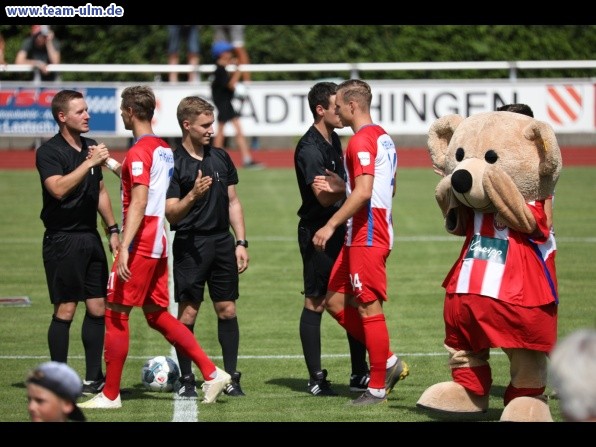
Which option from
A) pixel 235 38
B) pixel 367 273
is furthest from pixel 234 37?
pixel 367 273

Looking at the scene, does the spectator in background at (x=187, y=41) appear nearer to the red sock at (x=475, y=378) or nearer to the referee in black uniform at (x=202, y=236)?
the referee in black uniform at (x=202, y=236)

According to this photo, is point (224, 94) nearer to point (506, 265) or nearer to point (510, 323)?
point (506, 265)

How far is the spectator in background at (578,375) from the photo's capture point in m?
3.76

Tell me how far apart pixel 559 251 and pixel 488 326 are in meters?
7.64

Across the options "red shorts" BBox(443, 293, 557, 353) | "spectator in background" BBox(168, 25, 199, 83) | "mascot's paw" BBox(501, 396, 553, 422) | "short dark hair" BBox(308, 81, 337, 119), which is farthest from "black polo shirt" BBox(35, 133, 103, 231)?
"spectator in background" BBox(168, 25, 199, 83)

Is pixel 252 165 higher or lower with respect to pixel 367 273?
higher

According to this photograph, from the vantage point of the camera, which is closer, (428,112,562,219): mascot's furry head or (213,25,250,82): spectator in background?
(428,112,562,219): mascot's furry head

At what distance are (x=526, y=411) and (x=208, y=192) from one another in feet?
9.32

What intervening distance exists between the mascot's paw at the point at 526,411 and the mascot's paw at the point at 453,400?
495mm

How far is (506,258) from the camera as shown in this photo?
276 inches

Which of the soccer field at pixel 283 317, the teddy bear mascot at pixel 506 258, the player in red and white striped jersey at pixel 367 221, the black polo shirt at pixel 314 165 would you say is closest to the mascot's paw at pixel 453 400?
the teddy bear mascot at pixel 506 258

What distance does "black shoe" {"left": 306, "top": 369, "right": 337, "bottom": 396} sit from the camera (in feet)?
27.4

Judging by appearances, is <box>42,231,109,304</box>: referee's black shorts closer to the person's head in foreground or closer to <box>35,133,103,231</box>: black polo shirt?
<box>35,133,103,231</box>: black polo shirt

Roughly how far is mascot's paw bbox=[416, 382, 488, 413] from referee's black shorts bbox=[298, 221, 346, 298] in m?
1.46
